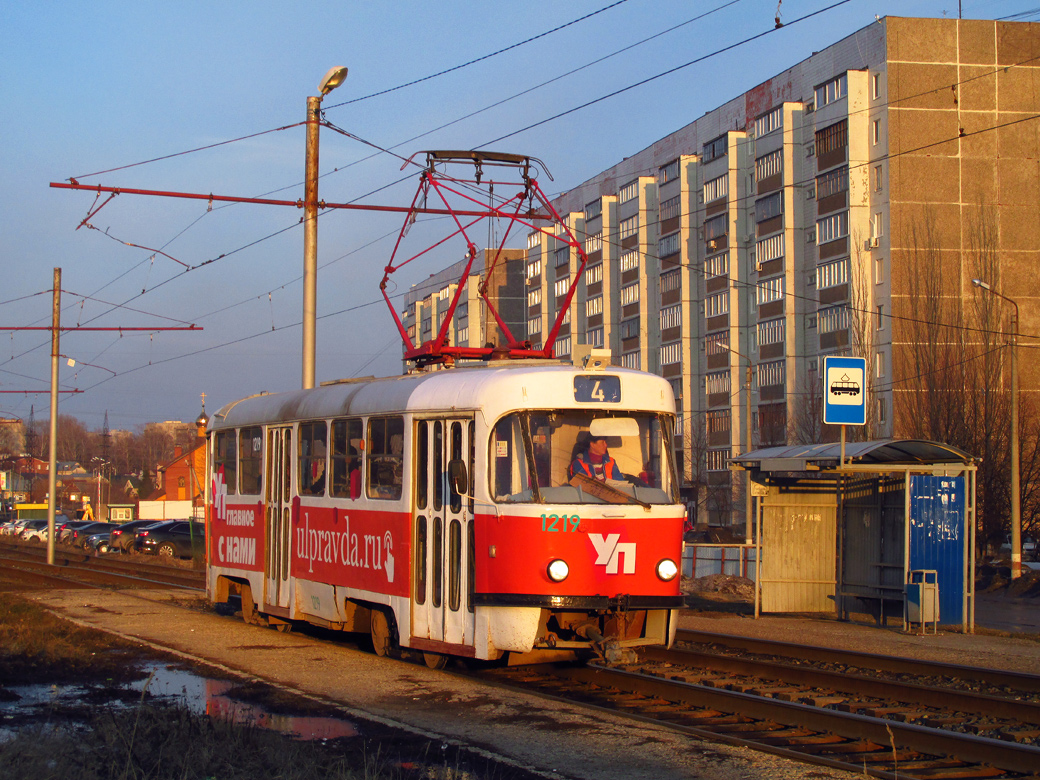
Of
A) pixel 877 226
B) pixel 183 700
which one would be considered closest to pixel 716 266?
pixel 877 226

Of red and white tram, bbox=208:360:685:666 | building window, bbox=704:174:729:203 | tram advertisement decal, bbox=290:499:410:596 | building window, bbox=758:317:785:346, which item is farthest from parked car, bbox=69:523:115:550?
red and white tram, bbox=208:360:685:666

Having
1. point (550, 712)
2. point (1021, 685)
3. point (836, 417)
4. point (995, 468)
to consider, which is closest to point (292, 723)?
point (550, 712)

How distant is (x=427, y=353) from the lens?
42.3 feet

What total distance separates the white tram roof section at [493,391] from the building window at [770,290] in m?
48.6

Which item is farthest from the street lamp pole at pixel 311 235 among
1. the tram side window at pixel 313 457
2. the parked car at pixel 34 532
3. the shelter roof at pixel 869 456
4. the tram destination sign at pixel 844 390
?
the parked car at pixel 34 532

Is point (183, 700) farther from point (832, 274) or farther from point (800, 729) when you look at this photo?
point (832, 274)

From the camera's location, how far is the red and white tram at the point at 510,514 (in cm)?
977

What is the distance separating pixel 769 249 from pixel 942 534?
45.8 metres

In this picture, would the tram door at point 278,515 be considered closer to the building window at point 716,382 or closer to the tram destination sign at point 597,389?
the tram destination sign at point 597,389

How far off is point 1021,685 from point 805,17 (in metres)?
8.97

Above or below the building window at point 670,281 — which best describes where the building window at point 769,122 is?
above

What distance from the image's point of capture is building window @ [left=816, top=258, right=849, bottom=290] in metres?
53.9

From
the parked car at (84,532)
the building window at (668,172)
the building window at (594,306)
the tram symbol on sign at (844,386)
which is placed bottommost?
the parked car at (84,532)

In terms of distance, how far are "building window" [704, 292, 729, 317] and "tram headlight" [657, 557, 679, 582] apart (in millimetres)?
54322
